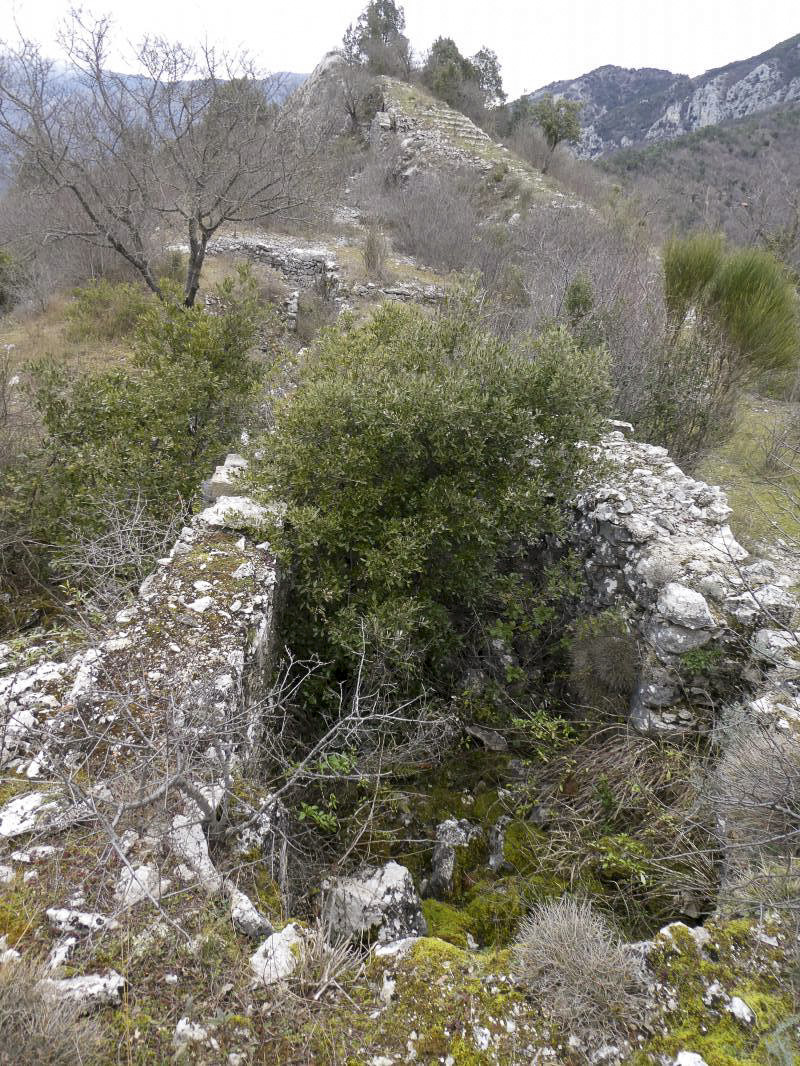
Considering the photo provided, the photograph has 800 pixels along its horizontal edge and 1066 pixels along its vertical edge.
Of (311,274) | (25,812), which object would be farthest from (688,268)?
(311,274)

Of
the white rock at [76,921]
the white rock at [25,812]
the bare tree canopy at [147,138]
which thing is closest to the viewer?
the white rock at [76,921]

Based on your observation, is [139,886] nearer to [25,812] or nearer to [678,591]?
[25,812]

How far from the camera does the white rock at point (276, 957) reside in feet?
5.66

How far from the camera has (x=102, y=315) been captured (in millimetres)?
9852

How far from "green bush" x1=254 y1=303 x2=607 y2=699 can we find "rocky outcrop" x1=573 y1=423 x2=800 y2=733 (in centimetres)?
67

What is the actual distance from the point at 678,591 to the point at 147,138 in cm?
1032

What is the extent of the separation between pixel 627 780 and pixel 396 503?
2083mm

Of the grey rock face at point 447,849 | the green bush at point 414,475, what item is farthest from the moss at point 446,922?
the green bush at point 414,475

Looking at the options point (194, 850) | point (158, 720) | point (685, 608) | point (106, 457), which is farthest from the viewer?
point (106, 457)

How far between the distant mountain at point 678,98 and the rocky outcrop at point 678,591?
186 feet

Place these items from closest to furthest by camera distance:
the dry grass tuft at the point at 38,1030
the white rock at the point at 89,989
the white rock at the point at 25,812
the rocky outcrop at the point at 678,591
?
1. the dry grass tuft at the point at 38,1030
2. the white rock at the point at 89,989
3. the white rock at the point at 25,812
4. the rocky outcrop at the point at 678,591

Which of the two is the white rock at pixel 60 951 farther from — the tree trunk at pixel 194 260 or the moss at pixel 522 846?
the tree trunk at pixel 194 260

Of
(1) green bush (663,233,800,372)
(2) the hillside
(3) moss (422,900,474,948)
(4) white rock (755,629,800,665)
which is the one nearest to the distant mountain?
(2) the hillside

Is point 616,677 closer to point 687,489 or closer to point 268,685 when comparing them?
point 687,489
